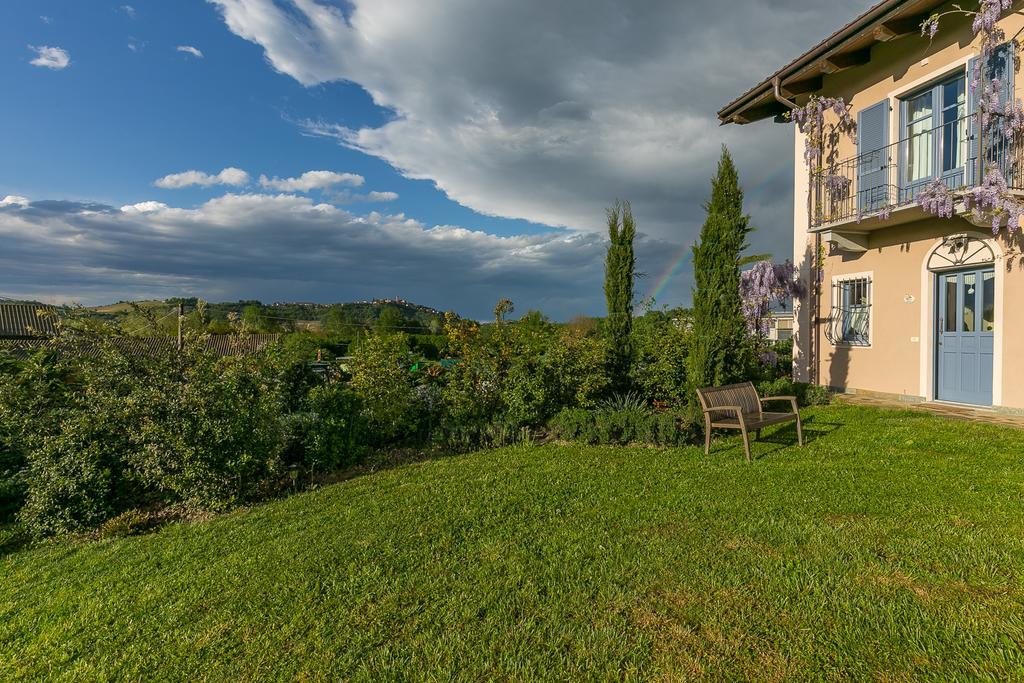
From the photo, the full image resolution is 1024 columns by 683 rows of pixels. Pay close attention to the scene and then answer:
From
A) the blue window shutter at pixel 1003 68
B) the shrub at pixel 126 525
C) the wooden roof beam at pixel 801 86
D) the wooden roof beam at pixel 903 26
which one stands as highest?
the wooden roof beam at pixel 801 86

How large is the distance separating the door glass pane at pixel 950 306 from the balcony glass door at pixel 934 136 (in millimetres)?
1625

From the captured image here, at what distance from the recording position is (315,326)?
33750 millimetres

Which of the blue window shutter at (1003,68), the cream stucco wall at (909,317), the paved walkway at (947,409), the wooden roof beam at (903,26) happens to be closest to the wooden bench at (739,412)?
the paved walkway at (947,409)

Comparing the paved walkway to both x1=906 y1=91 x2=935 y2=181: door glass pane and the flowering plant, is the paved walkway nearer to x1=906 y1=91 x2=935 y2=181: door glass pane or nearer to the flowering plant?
the flowering plant

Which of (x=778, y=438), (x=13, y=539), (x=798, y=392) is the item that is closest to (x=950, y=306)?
(x=798, y=392)

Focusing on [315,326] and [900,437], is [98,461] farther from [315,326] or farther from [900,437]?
[315,326]

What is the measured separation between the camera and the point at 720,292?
884 cm

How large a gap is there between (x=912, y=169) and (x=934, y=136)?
619 mm

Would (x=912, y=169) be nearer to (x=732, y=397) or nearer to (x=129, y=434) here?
(x=732, y=397)

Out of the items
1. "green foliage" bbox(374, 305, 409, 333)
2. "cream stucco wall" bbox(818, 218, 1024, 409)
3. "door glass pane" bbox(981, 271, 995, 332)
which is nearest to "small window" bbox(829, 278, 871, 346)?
"cream stucco wall" bbox(818, 218, 1024, 409)

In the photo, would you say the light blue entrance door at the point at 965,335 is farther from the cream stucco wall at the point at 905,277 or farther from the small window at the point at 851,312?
the small window at the point at 851,312

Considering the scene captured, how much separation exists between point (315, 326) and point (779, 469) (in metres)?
32.4

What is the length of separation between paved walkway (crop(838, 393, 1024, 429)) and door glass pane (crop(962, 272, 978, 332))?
1.38 m

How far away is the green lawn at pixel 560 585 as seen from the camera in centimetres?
242
